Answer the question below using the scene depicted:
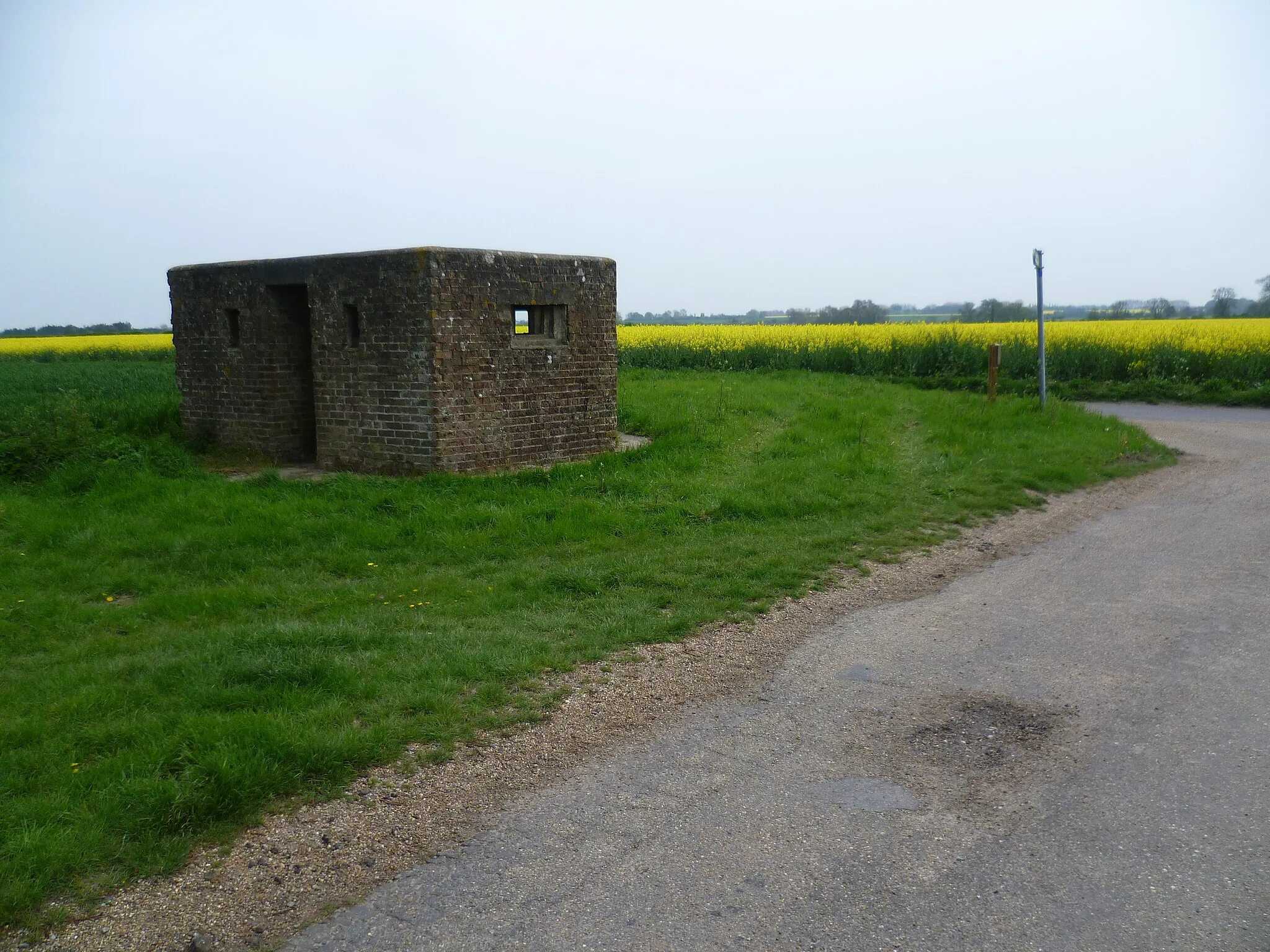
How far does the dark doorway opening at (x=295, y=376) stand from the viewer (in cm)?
1180

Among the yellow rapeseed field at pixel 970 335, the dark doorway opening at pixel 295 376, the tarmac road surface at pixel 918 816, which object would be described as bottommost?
the tarmac road surface at pixel 918 816

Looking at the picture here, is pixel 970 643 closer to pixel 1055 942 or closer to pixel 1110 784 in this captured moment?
pixel 1110 784

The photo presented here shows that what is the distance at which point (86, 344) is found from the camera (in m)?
43.6

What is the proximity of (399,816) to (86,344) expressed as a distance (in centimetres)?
4715

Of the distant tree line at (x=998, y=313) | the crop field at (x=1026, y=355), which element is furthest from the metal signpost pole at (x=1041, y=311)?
the distant tree line at (x=998, y=313)

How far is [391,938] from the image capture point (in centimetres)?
320

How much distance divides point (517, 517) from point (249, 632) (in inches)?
136

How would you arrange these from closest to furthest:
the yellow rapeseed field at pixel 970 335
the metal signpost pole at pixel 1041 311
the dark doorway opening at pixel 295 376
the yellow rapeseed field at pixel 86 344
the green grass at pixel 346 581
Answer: the green grass at pixel 346 581
the dark doorway opening at pixel 295 376
the metal signpost pole at pixel 1041 311
the yellow rapeseed field at pixel 970 335
the yellow rapeseed field at pixel 86 344

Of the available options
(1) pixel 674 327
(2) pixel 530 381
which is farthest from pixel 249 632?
(1) pixel 674 327

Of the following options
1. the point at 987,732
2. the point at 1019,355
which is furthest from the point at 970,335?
the point at 987,732

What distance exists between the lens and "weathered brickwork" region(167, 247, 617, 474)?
1040cm

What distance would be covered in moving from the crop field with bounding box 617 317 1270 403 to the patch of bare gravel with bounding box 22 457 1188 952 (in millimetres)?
16919

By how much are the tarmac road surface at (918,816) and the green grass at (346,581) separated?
3.40 feet

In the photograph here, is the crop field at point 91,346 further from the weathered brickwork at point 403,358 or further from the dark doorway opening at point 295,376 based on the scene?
the dark doorway opening at point 295,376
